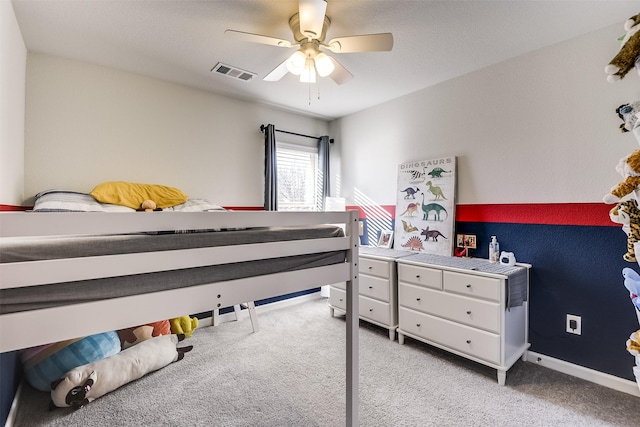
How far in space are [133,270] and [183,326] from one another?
83.5 inches

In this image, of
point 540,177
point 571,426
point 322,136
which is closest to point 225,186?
point 322,136

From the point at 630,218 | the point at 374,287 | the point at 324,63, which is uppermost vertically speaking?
the point at 324,63

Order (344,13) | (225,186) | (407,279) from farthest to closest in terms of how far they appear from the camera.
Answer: (225,186) < (407,279) < (344,13)

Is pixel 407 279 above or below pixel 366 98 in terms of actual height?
below

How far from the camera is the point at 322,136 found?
4.10 meters

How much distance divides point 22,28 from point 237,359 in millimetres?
2809

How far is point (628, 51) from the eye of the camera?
1.02 m

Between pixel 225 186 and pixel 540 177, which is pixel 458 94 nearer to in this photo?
pixel 540 177

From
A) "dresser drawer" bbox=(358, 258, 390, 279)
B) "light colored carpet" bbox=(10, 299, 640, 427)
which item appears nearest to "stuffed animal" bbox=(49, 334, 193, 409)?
"light colored carpet" bbox=(10, 299, 640, 427)

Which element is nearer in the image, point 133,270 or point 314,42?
point 133,270

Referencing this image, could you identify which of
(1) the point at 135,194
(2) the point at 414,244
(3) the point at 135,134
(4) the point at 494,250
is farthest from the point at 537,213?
(3) the point at 135,134

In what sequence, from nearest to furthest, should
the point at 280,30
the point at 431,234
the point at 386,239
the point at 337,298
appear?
the point at 280,30, the point at 431,234, the point at 337,298, the point at 386,239

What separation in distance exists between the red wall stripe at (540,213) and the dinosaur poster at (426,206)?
153mm

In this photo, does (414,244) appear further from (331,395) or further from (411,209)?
(331,395)
